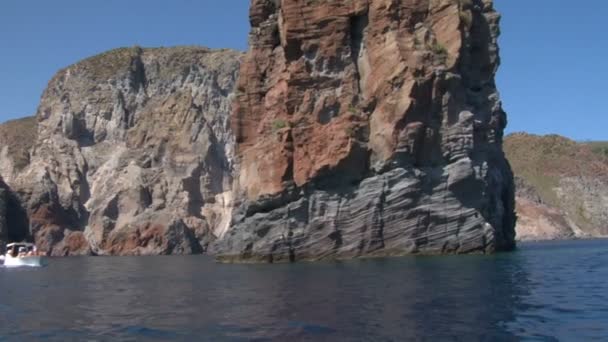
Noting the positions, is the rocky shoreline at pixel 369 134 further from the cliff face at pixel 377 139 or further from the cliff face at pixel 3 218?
the cliff face at pixel 3 218

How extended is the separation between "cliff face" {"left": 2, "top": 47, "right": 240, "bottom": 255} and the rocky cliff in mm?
66844

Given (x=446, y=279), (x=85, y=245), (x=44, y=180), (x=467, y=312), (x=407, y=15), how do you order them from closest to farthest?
(x=467, y=312) → (x=446, y=279) → (x=407, y=15) → (x=85, y=245) → (x=44, y=180)

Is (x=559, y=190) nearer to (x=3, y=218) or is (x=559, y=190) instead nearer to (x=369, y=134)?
(x=3, y=218)

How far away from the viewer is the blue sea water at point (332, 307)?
19469 millimetres

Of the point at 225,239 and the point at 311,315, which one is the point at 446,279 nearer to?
the point at 311,315

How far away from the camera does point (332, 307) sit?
24172 mm

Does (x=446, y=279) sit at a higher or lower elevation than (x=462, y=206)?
lower

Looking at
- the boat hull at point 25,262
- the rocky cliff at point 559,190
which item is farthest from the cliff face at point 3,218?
the rocky cliff at point 559,190

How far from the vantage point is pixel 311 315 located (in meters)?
22.5

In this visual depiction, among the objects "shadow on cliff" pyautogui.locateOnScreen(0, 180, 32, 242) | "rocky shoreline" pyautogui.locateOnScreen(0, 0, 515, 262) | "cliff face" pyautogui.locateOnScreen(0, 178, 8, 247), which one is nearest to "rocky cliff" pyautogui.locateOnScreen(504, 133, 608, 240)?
"rocky shoreline" pyautogui.locateOnScreen(0, 0, 515, 262)

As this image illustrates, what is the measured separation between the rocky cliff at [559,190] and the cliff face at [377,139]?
91489mm

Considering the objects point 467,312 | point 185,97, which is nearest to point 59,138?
point 185,97

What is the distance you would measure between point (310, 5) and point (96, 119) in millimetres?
86509

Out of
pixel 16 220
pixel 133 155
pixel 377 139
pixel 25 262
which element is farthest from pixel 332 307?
pixel 133 155
